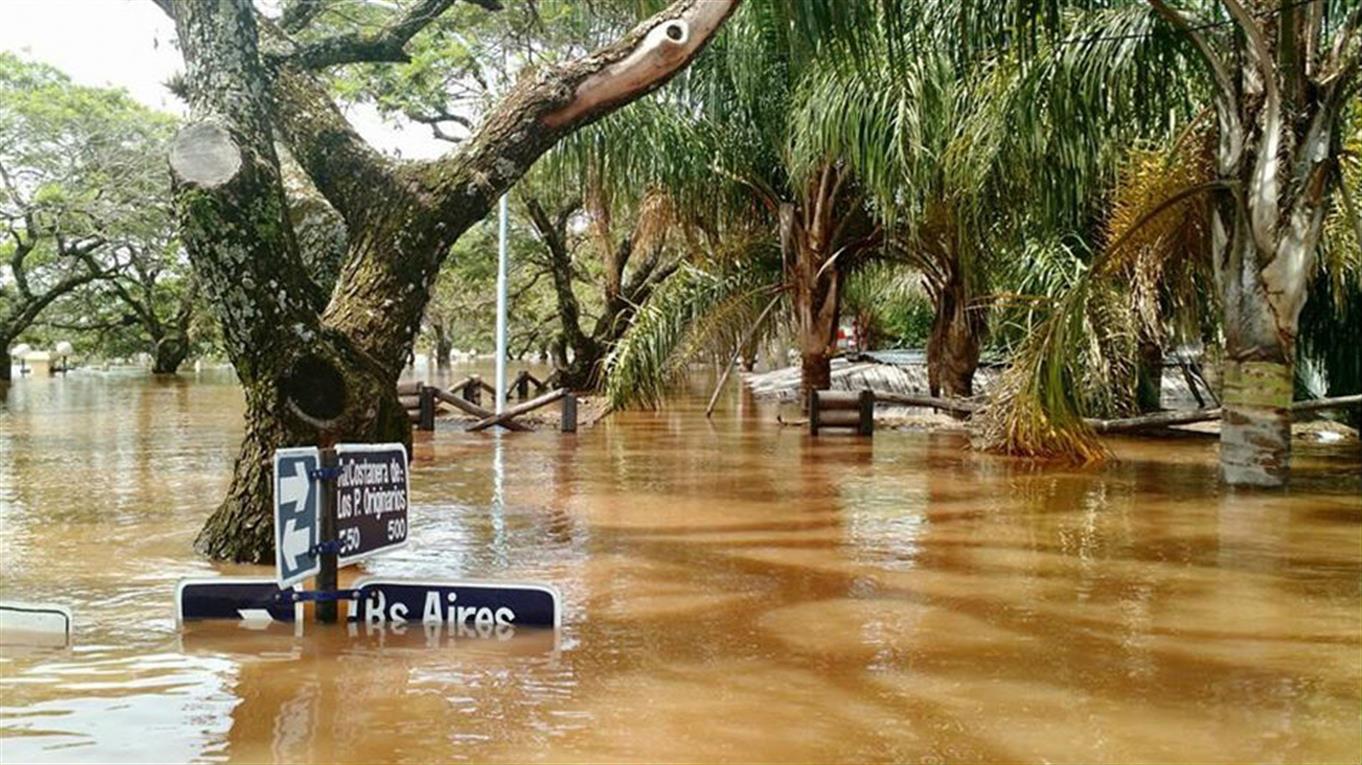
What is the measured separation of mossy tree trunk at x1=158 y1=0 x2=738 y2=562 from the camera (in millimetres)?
6594

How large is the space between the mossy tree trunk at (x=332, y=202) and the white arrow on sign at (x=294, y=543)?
1981 millimetres

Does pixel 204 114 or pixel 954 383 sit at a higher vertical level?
pixel 204 114

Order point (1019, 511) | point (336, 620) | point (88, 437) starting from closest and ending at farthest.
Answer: point (336, 620), point (1019, 511), point (88, 437)

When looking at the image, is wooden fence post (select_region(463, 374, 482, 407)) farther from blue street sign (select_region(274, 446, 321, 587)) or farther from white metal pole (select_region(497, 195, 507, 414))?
blue street sign (select_region(274, 446, 321, 587))

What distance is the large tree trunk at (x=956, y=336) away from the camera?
1783 cm

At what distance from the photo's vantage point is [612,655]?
4.98m

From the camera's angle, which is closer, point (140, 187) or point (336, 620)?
point (336, 620)

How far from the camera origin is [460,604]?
5.38 metres

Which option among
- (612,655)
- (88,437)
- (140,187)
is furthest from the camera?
(140,187)

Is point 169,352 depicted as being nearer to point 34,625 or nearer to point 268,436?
point 268,436

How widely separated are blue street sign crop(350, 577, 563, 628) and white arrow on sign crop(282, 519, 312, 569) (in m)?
0.50

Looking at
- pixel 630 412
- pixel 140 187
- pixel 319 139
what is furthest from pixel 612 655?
pixel 140 187

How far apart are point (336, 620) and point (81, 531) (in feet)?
11.1

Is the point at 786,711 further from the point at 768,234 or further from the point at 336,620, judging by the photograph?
the point at 768,234
